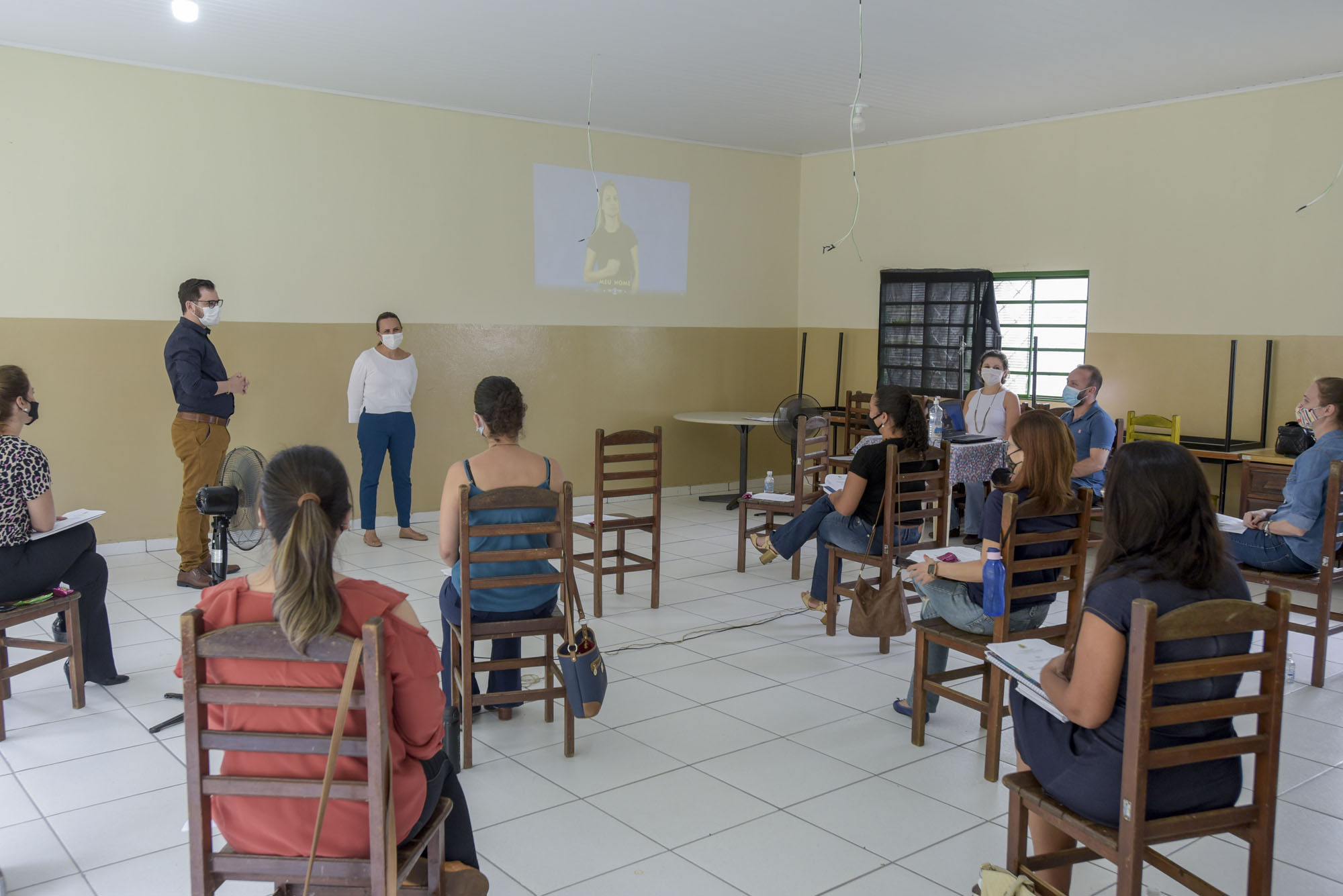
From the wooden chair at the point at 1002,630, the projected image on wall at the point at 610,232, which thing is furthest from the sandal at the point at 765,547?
the projected image on wall at the point at 610,232

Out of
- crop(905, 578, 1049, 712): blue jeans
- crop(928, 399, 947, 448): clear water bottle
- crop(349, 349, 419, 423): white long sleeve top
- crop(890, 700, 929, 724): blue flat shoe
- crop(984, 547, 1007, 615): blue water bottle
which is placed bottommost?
crop(890, 700, 929, 724): blue flat shoe

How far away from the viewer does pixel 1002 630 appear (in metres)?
3.15

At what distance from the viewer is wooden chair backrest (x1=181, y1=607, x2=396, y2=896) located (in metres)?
1.70

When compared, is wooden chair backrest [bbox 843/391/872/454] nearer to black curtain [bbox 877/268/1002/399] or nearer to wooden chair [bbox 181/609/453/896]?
black curtain [bbox 877/268/1002/399]

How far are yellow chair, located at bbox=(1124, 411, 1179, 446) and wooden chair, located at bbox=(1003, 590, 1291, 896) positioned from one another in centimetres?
480

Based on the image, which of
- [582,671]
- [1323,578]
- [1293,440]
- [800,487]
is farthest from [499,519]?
[1293,440]

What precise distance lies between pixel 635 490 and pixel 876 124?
415 centimetres

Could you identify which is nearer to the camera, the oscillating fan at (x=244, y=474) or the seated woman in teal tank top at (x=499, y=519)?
the seated woman in teal tank top at (x=499, y=519)

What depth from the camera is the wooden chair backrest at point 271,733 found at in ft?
5.59

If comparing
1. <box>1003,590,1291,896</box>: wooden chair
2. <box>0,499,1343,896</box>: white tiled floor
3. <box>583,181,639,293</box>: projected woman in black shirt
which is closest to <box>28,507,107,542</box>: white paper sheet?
<box>0,499,1343,896</box>: white tiled floor

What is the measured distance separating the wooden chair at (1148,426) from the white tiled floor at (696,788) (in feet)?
7.12

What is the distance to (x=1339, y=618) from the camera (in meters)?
4.36

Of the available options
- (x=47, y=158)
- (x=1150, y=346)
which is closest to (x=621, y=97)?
(x=47, y=158)

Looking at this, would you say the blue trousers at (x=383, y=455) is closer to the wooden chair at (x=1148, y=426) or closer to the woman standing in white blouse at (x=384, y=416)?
the woman standing in white blouse at (x=384, y=416)
